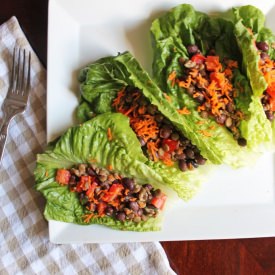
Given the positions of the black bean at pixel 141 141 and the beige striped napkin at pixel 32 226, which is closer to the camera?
the black bean at pixel 141 141

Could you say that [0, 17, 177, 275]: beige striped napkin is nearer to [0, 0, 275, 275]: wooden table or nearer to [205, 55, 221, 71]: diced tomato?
[0, 0, 275, 275]: wooden table

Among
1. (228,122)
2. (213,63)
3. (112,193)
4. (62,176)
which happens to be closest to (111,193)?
(112,193)

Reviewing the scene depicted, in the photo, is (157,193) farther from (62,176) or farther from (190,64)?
(190,64)

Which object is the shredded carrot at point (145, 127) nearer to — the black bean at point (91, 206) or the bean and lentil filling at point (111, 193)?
the bean and lentil filling at point (111, 193)

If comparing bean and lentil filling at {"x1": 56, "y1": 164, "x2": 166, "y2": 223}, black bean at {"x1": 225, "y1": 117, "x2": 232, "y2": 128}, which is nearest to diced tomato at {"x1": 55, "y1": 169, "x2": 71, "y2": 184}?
bean and lentil filling at {"x1": 56, "y1": 164, "x2": 166, "y2": 223}

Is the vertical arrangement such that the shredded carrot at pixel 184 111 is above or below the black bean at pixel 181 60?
below

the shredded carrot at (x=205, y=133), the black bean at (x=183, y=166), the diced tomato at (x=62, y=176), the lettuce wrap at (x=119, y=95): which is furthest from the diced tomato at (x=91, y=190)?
the shredded carrot at (x=205, y=133)
